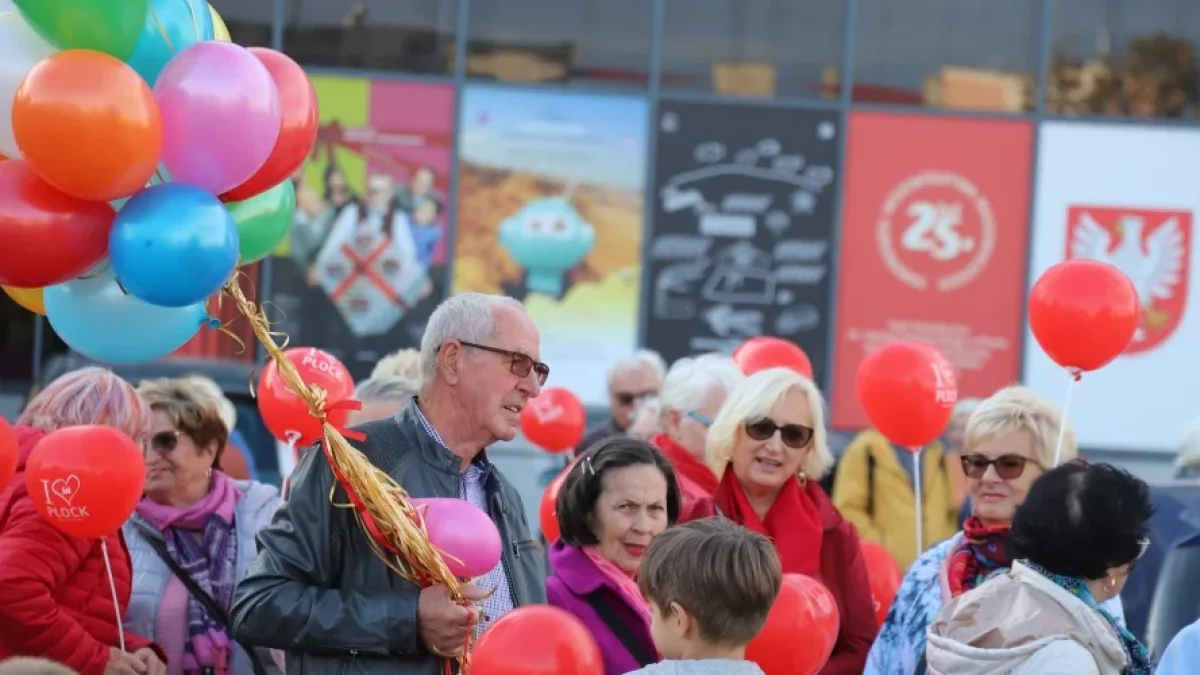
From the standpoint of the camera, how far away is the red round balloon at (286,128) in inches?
161

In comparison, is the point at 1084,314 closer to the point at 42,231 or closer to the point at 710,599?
the point at 710,599

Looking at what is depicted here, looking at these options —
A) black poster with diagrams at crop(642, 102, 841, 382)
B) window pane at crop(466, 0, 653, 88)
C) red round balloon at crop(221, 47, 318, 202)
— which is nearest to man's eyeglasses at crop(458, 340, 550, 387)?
red round balloon at crop(221, 47, 318, 202)

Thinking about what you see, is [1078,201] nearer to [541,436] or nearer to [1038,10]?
[1038,10]

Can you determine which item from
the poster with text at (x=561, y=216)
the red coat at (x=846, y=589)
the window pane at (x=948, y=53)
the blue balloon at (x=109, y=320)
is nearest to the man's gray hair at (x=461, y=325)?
the blue balloon at (x=109, y=320)

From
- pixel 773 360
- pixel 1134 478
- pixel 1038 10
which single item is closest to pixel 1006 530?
pixel 1134 478

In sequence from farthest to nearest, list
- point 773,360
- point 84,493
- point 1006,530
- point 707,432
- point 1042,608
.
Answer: point 773,360 < point 707,432 < point 1006,530 < point 84,493 < point 1042,608

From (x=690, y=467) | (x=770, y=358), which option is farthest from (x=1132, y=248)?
(x=690, y=467)

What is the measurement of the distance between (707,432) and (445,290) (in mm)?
7814

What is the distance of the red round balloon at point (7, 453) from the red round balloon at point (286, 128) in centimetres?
104

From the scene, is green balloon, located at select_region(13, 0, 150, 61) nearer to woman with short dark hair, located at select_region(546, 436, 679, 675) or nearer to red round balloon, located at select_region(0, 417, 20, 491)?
red round balloon, located at select_region(0, 417, 20, 491)

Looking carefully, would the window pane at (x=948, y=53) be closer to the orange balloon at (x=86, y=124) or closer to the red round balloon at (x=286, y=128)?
the red round balloon at (x=286, y=128)

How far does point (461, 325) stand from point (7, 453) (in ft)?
4.65

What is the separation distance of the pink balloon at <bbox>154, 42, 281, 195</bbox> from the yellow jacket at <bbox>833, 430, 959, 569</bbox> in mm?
4218

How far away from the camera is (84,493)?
15.2 ft
